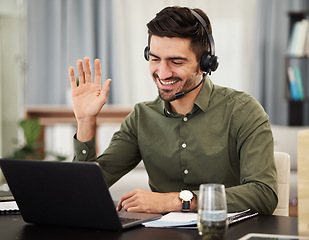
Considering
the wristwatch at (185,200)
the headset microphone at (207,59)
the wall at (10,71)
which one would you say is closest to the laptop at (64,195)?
the wristwatch at (185,200)

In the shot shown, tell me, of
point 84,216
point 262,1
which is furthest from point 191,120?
point 262,1

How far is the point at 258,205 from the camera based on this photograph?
1.58 meters

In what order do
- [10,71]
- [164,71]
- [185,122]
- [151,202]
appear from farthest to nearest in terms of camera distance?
[10,71] → [185,122] → [164,71] → [151,202]

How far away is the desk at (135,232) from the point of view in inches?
48.4

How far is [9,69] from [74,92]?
10.6 ft

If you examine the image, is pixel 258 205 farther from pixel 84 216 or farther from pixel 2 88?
pixel 2 88

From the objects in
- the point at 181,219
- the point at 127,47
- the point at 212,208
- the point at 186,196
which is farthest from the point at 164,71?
the point at 127,47

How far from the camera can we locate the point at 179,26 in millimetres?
1770

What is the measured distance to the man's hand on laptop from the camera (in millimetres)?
1475

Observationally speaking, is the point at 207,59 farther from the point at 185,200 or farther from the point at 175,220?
the point at 175,220

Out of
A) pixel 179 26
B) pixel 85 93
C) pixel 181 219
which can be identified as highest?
pixel 179 26

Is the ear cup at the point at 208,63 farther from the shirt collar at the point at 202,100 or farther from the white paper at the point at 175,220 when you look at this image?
the white paper at the point at 175,220

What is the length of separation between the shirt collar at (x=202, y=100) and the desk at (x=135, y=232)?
1.79ft

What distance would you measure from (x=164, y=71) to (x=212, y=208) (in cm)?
68
